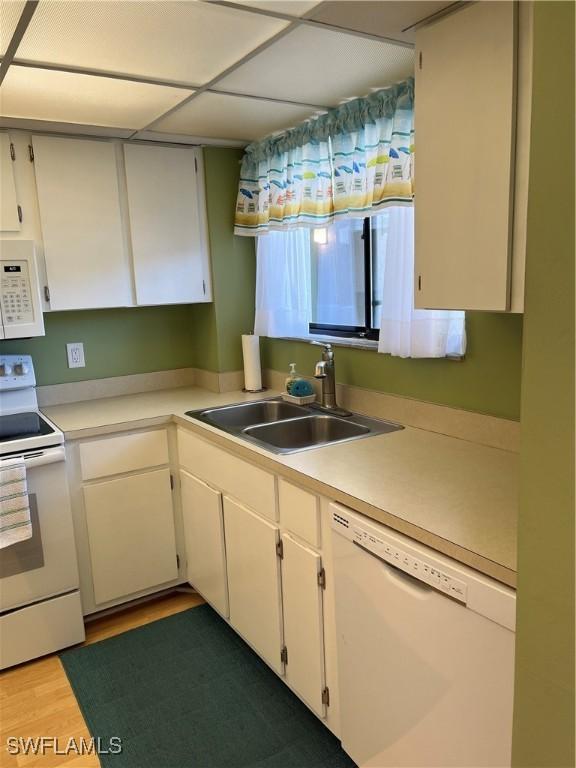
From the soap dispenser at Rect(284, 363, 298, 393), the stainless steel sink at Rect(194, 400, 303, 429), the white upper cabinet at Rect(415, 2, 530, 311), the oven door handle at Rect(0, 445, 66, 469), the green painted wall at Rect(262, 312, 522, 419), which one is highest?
the white upper cabinet at Rect(415, 2, 530, 311)

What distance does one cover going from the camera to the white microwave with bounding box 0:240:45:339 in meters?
2.40

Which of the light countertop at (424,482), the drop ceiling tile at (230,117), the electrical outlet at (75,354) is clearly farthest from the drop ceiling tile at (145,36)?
the electrical outlet at (75,354)

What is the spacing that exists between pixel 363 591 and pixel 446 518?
0.34 metres

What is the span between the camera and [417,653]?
1364mm

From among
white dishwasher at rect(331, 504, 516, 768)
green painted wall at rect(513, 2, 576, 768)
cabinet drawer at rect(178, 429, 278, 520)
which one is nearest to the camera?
green painted wall at rect(513, 2, 576, 768)

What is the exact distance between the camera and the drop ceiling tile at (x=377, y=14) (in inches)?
55.3

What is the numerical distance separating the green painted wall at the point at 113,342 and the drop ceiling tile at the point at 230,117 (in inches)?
39.5

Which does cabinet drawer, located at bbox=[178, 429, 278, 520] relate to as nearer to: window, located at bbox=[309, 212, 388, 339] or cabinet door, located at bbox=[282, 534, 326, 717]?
cabinet door, located at bbox=[282, 534, 326, 717]

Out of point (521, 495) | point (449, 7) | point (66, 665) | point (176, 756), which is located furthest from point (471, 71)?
point (66, 665)

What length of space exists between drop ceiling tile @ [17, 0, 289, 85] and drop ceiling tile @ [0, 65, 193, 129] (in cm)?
13

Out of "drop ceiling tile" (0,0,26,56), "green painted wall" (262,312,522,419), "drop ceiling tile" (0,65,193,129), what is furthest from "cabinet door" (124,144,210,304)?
"drop ceiling tile" (0,0,26,56)

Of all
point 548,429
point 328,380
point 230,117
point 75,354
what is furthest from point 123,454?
point 548,429

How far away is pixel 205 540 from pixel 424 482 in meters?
1.23

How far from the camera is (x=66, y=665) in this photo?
92.9 inches
